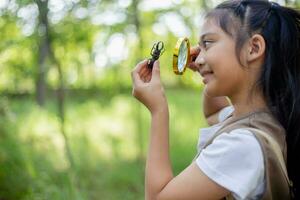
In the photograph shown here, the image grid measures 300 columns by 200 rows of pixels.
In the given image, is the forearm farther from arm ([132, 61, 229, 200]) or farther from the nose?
the nose

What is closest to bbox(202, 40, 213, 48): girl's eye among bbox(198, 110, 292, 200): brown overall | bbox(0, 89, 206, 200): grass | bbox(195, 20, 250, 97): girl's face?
bbox(195, 20, 250, 97): girl's face

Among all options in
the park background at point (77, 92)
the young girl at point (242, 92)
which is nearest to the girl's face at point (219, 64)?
the young girl at point (242, 92)

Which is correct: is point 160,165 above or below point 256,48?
below

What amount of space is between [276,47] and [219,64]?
0.15 m

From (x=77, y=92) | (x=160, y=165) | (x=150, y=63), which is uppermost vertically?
(x=150, y=63)

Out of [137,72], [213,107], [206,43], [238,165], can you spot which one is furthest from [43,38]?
[238,165]

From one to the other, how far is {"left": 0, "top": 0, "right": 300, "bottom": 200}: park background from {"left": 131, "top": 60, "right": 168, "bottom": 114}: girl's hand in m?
1.49

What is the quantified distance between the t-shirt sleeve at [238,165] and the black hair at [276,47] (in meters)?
0.17

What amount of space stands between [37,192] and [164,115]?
7.26 feet

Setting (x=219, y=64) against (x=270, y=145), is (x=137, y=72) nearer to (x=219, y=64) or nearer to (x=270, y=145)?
(x=219, y=64)

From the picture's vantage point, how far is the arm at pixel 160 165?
4.48 ft

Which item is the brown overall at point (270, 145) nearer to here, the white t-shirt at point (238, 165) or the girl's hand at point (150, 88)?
the white t-shirt at point (238, 165)

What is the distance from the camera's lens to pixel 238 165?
134 cm

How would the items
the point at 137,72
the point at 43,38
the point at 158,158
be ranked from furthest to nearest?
1. the point at 43,38
2. the point at 137,72
3. the point at 158,158
